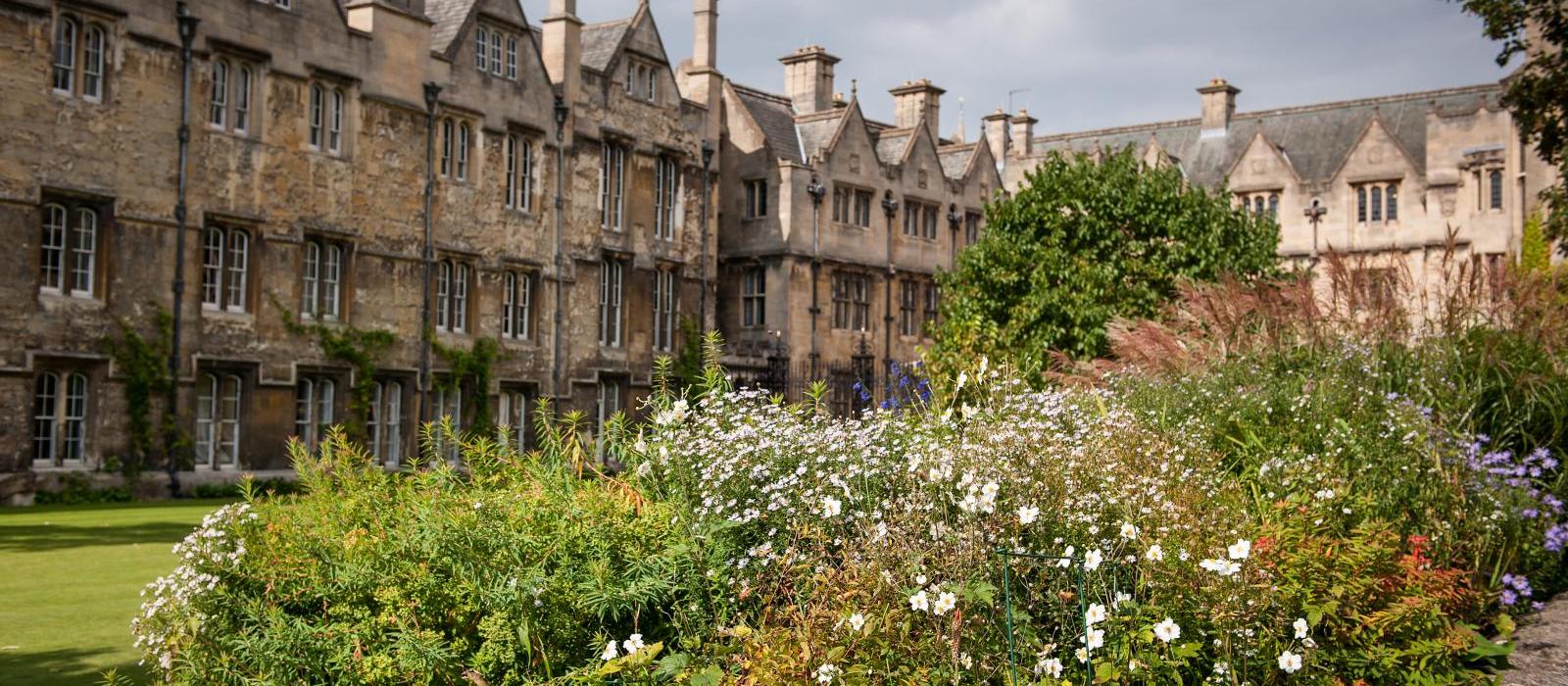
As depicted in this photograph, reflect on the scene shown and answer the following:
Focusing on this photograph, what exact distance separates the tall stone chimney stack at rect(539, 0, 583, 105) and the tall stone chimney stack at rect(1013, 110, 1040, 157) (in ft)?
87.6

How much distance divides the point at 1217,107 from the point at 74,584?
4867 centimetres

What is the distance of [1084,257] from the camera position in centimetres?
2447

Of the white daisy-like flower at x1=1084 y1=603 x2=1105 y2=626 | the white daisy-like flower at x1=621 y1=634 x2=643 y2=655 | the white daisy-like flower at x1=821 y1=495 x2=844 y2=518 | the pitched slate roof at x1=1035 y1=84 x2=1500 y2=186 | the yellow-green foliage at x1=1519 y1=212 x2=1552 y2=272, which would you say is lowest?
the white daisy-like flower at x1=621 y1=634 x2=643 y2=655

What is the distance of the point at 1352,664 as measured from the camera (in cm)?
762

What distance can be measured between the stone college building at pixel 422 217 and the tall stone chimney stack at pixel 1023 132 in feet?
33.0

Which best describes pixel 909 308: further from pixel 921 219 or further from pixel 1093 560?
pixel 1093 560

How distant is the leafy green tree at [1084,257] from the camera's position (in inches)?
934

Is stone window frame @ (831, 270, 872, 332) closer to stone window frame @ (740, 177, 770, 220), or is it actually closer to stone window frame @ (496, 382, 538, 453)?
stone window frame @ (740, 177, 770, 220)

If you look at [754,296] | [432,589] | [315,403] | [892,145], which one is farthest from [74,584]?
[892,145]

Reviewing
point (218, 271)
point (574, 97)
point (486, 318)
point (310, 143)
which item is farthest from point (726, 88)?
point (218, 271)

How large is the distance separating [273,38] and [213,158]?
257 cm

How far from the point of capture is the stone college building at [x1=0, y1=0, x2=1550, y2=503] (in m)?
22.9

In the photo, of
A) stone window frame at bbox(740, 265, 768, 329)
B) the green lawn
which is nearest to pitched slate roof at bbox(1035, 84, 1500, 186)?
stone window frame at bbox(740, 265, 768, 329)

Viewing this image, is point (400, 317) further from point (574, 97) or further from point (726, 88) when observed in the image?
point (726, 88)
